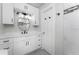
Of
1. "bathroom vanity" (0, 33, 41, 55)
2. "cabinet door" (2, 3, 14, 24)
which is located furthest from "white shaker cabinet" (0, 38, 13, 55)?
"cabinet door" (2, 3, 14, 24)

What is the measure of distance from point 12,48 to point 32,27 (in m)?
1.37

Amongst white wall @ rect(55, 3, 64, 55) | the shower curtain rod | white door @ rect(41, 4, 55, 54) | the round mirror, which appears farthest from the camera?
the round mirror

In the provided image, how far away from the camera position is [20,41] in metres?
1.49

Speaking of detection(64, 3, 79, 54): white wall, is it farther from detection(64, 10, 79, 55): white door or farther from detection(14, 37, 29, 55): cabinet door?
detection(14, 37, 29, 55): cabinet door

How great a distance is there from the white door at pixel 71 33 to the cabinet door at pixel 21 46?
4.09 ft

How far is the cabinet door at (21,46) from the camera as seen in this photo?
139cm

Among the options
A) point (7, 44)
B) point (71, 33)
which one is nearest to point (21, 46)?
point (7, 44)

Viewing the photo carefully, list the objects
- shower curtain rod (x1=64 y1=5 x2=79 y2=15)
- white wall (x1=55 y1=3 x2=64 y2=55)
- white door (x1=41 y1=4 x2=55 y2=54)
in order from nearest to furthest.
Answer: shower curtain rod (x1=64 y1=5 x2=79 y2=15) → white wall (x1=55 y1=3 x2=64 y2=55) → white door (x1=41 y1=4 x2=55 y2=54)

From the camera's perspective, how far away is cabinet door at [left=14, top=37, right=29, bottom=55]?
1.39m

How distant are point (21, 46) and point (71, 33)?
1501 millimetres

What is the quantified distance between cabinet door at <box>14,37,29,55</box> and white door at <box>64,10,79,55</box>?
1.25m

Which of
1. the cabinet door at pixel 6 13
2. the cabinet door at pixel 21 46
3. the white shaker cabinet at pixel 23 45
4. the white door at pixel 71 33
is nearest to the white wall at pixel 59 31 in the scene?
the white door at pixel 71 33

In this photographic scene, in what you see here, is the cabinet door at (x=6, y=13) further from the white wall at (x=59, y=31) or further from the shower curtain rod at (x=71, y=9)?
Result: the shower curtain rod at (x=71, y=9)

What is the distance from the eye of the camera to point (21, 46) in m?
1.51
